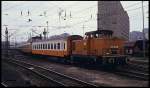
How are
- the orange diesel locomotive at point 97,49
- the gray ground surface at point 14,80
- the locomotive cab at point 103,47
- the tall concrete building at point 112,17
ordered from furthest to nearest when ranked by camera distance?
the tall concrete building at point 112,17
the orange diesel locomotive at point 97,49
the locomotive cab at point 103,47
the gray ground surface at point 14,80

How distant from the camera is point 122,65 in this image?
27.6m

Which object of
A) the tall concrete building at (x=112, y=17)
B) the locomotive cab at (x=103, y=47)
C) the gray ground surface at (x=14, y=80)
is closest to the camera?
the gray ground surface at (x=14, y=80)

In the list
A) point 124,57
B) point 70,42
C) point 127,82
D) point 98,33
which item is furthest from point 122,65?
point 127,82

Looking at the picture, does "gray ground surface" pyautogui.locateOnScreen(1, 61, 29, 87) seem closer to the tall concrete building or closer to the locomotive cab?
the locomotive cab

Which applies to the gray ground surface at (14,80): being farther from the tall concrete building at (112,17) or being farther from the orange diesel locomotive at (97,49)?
the tall concrete building at (112,17)

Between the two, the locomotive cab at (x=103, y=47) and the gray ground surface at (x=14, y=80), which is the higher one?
the locomotive cab at (x=103, y=47)

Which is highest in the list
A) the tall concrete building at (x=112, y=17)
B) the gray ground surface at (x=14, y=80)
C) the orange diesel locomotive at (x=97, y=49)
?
the tall concrete building at (x=112, y=17)

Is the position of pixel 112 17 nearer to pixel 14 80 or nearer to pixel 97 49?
pixel 97 49

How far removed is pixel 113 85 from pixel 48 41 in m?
22.9

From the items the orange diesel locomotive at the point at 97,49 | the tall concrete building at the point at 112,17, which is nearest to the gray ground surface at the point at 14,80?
the orange diesel locomotive at the point at 97,49

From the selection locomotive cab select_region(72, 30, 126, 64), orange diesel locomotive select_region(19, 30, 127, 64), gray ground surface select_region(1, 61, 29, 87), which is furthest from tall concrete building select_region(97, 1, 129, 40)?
gray ground surface select_region(1, 61, 29, 87)

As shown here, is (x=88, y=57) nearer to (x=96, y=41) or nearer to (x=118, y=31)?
(x=96, y=41)

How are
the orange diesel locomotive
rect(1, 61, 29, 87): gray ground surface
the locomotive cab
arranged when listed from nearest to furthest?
rect(1, 61, 29, 87): gray ground surface → the locomotive cab → the orange diesel locomotive

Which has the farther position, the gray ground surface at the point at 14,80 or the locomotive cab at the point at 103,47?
the locomotive cab at the point at 103,47
